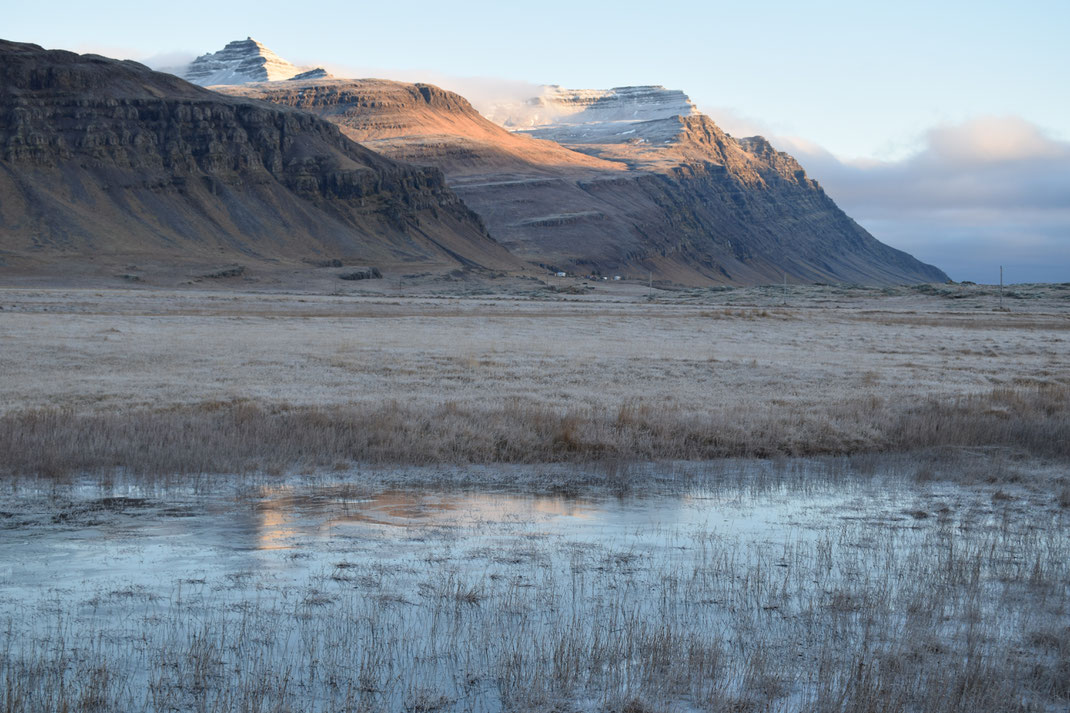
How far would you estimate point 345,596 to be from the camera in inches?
361

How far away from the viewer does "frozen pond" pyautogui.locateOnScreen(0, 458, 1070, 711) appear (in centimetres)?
720

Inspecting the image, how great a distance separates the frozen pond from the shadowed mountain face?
131207mm

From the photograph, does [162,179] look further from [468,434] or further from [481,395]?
[468,434]

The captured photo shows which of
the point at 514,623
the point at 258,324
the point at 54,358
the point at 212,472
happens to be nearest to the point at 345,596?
the point at 514,623

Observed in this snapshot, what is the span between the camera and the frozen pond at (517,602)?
7203mm

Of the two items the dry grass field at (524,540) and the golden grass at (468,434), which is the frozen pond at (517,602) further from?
the golden grass at (468,434)

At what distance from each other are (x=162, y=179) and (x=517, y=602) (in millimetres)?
175071

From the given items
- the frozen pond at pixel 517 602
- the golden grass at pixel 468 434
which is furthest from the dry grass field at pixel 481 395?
the frozen pond at pixel 517 602

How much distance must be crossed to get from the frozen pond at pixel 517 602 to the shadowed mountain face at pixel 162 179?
131207 mm

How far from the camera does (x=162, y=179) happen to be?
168m

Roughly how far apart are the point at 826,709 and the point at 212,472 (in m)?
11.0

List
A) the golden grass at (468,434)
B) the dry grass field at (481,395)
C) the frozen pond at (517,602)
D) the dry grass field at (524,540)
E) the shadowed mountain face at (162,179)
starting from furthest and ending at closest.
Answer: the shadowed mountain face at (162,179) < the dry grass field at (481,395) < the golden grass at (468,434) < the dry grass field at (524,540) < the frozen pond at (517,602)

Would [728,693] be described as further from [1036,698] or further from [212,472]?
[212,472]

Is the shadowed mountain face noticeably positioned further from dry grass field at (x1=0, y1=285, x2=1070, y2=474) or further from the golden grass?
the golden grass
